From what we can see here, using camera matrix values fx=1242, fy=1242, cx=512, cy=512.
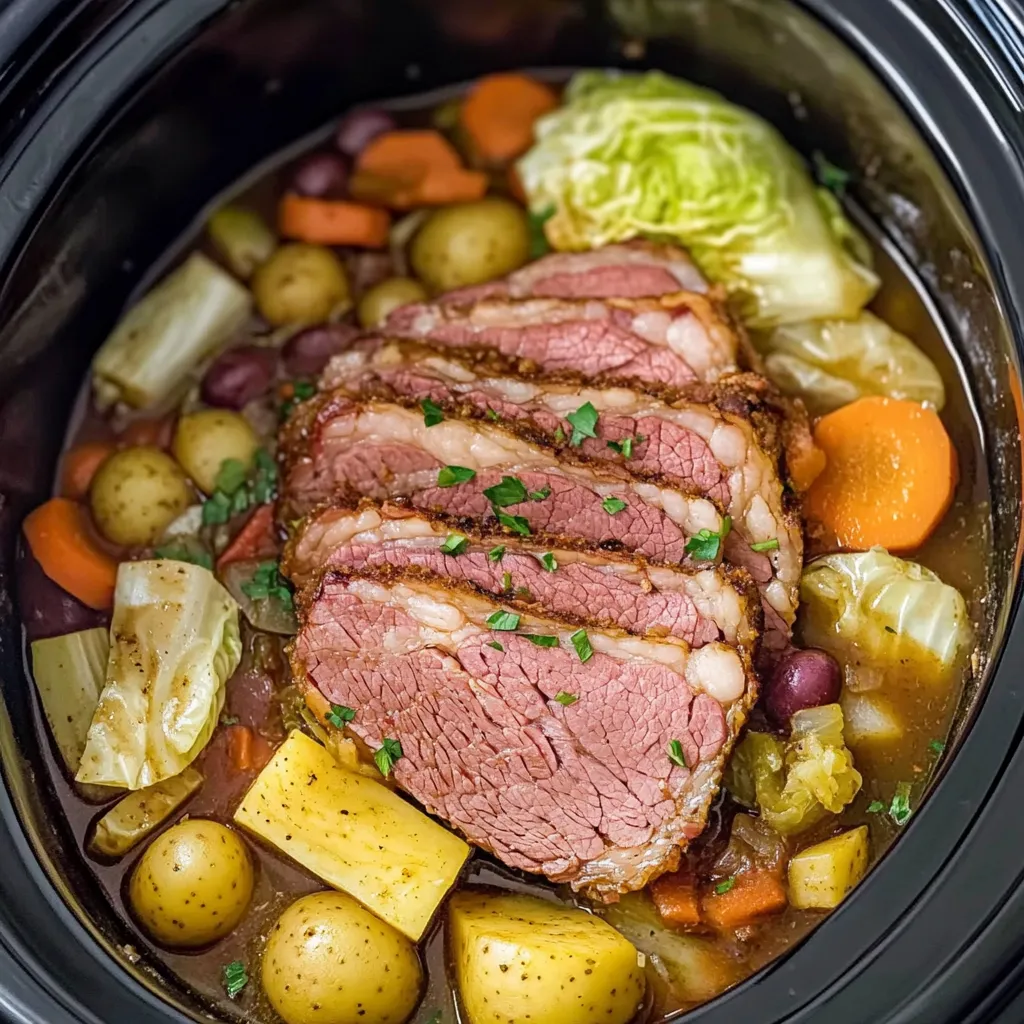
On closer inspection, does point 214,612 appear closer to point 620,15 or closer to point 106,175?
point 106,175

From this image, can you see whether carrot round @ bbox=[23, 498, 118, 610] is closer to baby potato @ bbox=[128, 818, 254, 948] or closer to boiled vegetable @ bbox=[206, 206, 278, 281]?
baby potato @ bbox=[128, 818, 254, 948]

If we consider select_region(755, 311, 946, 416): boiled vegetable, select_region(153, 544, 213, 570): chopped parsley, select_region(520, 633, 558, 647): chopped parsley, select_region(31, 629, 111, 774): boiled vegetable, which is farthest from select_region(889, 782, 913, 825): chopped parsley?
select_region(31, 629, 111, 774): boiled vegetable

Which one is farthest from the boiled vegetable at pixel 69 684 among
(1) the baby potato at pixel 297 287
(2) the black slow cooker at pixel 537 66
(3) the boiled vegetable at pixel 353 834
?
(1) the baby potato at pixel 297 287

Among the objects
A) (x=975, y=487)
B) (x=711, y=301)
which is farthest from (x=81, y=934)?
(x=975, y=487)

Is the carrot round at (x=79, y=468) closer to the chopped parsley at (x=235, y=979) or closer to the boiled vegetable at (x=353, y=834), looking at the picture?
the boiled vegetable at (x=353, y=834)

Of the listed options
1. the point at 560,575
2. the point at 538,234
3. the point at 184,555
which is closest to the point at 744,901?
the point at 560,575

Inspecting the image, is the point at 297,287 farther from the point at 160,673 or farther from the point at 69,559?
the point at 160,673
